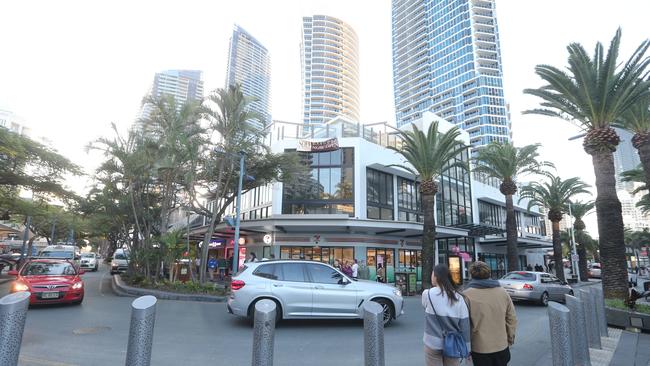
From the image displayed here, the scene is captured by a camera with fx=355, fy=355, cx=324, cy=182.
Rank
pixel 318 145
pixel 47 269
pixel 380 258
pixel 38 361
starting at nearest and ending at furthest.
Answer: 1. pixel 38 361
2. pixel 47 269
3. pixel 318 145
4. pixel 380 258

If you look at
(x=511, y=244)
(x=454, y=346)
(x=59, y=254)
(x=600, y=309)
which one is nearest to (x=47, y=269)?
(x=454, y=346)

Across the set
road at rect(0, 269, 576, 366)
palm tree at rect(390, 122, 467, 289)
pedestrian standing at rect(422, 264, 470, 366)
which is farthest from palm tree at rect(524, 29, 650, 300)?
pedestrian standing at rect(422, 264, 470, 366)

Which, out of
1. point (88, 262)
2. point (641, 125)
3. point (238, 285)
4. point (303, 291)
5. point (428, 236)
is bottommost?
point (88, 262)

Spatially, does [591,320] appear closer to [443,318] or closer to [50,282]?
[443,318]

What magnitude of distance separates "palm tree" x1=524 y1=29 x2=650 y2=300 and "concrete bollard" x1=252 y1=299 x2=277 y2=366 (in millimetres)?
12837

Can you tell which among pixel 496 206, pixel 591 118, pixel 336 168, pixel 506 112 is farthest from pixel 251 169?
pixel 506 112

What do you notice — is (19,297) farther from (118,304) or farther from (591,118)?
(591,118)

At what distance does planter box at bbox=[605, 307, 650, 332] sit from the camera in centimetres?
916

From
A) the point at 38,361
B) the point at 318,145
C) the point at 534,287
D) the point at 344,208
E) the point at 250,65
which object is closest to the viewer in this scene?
the point at 38,361

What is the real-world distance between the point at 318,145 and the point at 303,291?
1820 cm

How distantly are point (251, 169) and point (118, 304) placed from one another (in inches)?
386

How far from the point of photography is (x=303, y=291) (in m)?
8.95

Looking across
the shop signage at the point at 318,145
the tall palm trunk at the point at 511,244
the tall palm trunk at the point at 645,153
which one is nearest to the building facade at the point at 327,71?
the shop signage at the point at 318,145

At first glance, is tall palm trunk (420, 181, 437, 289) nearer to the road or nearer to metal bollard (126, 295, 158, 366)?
the road
